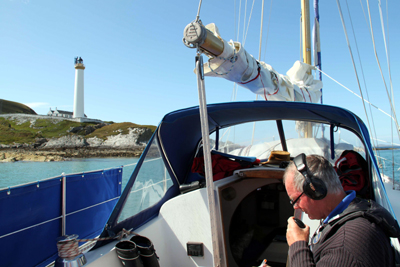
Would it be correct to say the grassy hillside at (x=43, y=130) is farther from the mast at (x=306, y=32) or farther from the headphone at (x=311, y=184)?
the headphone at (x=311, y=184)

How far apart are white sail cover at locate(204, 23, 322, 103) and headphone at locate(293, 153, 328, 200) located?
1507 millimetres

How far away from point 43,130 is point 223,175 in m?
80.0

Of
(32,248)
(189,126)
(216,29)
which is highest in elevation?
(216,29)

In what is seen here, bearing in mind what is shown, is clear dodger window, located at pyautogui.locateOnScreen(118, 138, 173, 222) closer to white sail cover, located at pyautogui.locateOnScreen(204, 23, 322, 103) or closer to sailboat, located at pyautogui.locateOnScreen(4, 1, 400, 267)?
sailboat, located at pyautogui.locateOnScreen(4, 1, 400, 267)

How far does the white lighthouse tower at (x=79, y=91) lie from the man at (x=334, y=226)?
72040 mm

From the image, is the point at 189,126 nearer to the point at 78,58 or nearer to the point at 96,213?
the point at 96,213

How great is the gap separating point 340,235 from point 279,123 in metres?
2.57

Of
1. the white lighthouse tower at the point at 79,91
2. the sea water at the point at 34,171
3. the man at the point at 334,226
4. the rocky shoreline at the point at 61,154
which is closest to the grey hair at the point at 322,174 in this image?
the man at the point at 334,226

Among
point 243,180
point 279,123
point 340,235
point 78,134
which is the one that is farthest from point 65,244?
point 78,134

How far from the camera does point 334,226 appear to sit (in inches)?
44.7

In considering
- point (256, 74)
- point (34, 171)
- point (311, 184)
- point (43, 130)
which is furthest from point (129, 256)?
point (43, 130)

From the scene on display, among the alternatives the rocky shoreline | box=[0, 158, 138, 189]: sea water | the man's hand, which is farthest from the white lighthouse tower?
the man's hand

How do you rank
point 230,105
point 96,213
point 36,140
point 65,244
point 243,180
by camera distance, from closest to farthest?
point 65,244 → point 230,105 → point 243,180 → point 96,213 → point 36,140

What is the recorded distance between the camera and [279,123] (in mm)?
3521
